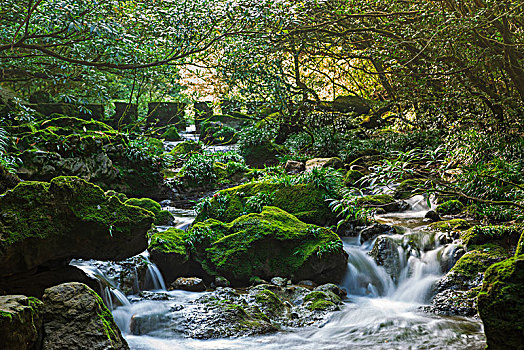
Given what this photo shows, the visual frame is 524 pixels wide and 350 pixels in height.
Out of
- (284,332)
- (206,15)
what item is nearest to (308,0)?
(206,15)

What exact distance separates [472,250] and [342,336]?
3.01 meters

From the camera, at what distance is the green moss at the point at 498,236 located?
6.64 m

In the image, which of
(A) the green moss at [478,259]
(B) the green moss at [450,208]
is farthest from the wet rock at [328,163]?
(A) the green moss at [478,259]

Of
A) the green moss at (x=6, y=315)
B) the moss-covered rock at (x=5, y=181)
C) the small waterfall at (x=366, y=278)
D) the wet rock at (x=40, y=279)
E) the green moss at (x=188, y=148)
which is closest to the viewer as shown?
the green moss at (x=6, y=315)

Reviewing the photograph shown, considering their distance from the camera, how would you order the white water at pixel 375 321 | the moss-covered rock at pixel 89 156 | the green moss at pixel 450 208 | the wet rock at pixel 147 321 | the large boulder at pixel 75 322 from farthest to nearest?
the green moss at pixel 450 208
the moss-covered rock at pixel 89 156
the wet rock at pixel 147 321
the white water at pixel 375 321
the large boulder at pixel 75 322

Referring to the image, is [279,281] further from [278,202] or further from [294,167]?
[294,167]

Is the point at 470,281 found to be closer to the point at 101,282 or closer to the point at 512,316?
the point at 512,316

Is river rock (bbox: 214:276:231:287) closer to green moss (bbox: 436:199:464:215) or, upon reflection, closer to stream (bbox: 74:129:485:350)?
stream (bbox: 74:129:485:350)

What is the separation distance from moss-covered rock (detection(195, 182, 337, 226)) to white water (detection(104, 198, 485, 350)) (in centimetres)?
129

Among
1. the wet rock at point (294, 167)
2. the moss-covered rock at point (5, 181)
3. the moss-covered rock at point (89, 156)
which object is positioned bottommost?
the moss-covered rock at point (5, 181)

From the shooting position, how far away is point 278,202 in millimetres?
9078

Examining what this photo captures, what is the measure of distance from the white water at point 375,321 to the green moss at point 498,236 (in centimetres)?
40

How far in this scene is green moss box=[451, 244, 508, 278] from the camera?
6.14 m

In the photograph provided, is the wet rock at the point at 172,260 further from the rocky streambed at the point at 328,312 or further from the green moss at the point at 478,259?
the green moss at the point at 478,259
